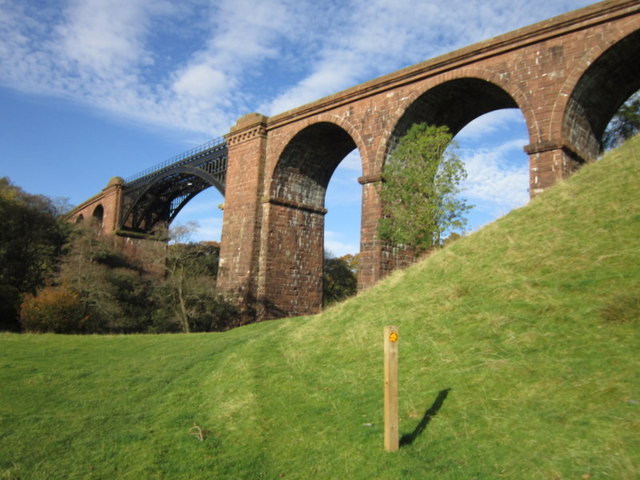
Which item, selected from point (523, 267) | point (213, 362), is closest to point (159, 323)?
point (213, 362)

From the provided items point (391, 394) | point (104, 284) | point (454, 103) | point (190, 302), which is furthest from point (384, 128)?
point (104, 284)

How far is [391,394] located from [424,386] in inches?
56.2

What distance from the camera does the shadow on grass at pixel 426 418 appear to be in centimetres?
542

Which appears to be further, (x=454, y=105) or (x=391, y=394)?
(x=454, y=105)

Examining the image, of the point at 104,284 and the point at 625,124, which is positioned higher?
the point at 625,124

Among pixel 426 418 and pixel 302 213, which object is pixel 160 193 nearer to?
pixel 302 213

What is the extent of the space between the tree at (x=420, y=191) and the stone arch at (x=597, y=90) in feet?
11.7

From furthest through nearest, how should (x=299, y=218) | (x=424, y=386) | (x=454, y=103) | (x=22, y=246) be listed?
(x=22, y=246), (x=299, y=218), (x=454, y=103), (x=424, y=386)

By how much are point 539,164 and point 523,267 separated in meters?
7.31

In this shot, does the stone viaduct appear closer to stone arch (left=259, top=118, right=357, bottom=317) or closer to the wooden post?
stone arch (left=259, top=118, right=357, bottom=317)

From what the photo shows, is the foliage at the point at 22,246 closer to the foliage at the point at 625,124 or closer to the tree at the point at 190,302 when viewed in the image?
the tree at the point at 190,302

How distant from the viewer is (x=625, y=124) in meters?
22.6

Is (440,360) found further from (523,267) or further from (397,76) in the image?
(397,76)

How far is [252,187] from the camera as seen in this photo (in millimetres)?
23250
